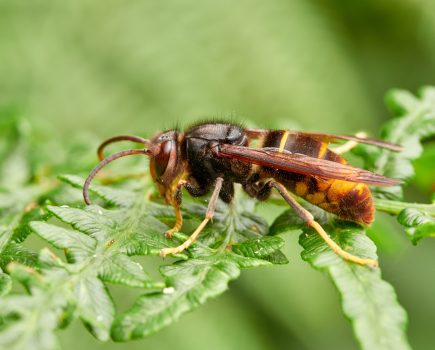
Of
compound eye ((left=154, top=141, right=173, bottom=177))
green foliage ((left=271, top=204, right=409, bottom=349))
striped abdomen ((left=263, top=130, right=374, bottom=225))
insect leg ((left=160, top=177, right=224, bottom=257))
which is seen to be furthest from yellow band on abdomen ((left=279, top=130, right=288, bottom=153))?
compound eye ((left=154, top=141, right=173, bottom=177))

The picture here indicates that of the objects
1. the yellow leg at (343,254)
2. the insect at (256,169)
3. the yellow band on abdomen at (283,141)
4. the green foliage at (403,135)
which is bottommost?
the yellow leg at (343,254)

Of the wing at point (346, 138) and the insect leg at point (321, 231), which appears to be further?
the wing at point (346, 138)

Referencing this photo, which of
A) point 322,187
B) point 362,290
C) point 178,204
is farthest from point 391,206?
point 178,204

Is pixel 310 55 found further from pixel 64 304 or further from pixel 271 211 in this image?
pixel 64 304

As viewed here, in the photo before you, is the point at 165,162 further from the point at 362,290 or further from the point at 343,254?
the point at 362,290

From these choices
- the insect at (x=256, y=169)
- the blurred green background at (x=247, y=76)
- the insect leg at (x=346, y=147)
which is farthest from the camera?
the blurred green background at (x=247, y=76)

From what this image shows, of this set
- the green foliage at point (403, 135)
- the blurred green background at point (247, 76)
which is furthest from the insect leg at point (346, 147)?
the blurred green background at point (247, 76)

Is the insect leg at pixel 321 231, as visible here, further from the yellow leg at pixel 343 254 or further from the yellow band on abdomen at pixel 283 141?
the yellow band on abdomen at pixel 283 141
